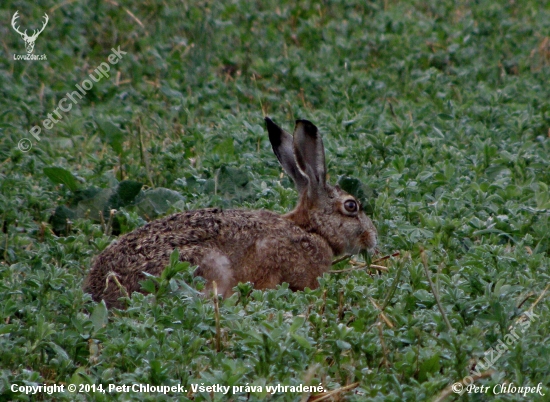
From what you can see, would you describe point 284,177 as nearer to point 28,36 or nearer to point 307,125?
point 307,125

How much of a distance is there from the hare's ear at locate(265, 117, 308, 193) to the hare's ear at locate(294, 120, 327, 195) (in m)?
0.11

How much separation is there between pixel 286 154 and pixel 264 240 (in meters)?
1.09

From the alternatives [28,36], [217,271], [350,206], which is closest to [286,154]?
[350,206]

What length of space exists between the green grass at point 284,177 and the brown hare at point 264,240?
240mm

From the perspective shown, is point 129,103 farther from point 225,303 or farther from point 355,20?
point 225,303

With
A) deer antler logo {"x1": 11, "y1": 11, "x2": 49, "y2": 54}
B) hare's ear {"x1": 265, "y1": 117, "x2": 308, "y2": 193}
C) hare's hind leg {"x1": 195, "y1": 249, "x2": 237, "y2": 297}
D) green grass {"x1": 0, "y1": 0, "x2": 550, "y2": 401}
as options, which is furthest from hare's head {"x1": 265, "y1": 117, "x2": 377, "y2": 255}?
deer antler logo {"x1": 11, "y1": 11, "x2": 49, "y2": 54}

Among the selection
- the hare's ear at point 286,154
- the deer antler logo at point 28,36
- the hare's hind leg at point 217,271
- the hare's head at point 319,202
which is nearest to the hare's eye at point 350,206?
the hare's head at point 319,202

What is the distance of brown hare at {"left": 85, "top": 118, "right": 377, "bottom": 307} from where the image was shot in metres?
5.67

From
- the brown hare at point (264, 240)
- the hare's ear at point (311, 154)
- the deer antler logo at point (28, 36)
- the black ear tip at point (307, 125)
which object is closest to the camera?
the brown hare at point (264, 240)

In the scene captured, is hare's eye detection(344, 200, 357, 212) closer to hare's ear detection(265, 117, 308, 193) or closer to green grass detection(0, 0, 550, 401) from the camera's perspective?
green grass detection(0, 0, 550, 401)

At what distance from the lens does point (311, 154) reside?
6.95 metres

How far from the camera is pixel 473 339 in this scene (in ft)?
14.1

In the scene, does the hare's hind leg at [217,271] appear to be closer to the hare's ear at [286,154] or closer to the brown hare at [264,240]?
the brown hare at [264,240]

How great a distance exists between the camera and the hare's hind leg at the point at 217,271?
18.9 ft
